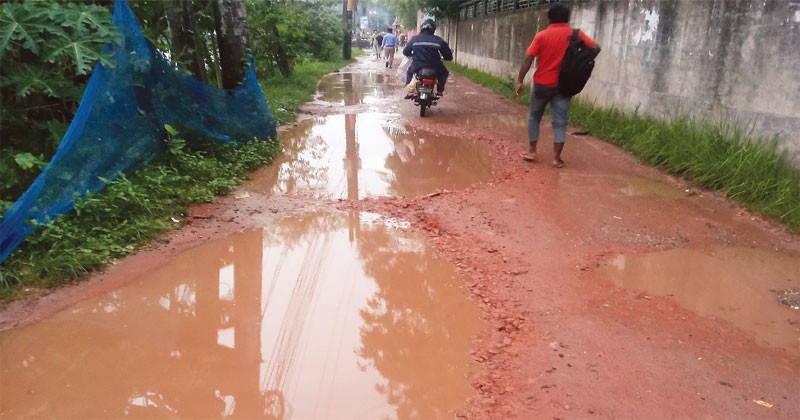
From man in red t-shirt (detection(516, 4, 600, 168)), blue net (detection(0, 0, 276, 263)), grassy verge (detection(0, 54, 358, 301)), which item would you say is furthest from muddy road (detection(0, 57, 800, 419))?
man in red t-shirt (detection(516, 4, 600, 168))

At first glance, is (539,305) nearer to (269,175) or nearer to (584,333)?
(584,333)

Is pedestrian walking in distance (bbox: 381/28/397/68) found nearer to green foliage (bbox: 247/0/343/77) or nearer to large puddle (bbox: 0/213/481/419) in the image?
green foliage (bbox: 247/0/343/77)

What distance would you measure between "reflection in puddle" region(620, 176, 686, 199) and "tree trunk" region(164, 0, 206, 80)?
197 inches

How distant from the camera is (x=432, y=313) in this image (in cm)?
341

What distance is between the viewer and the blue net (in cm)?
395

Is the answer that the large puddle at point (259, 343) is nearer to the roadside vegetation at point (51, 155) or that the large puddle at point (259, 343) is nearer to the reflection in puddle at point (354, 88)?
the roadside vegetation at point (51, 155)

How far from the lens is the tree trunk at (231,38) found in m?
6.80

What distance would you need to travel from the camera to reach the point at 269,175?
20.4 ft

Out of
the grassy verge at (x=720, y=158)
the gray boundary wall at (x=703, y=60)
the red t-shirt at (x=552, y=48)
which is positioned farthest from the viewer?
the red t-shirt at (x=552, y=48)

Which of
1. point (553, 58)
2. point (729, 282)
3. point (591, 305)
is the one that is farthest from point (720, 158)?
point (591, 305)

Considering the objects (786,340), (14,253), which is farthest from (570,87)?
(14,253)

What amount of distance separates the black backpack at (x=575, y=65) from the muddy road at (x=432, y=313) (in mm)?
1212

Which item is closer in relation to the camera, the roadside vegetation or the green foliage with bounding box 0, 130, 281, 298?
the green foliage with bounding box 0, 130, 281, 298

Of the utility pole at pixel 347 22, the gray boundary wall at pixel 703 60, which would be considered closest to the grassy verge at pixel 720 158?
the gray boundary wall at pixel 703 60
